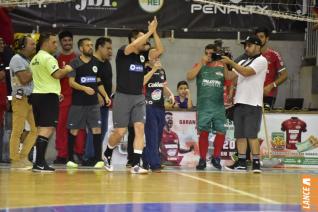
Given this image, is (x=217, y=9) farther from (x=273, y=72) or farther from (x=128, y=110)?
(x=128, y=110)

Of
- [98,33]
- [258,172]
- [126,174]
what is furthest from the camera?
[98,33]

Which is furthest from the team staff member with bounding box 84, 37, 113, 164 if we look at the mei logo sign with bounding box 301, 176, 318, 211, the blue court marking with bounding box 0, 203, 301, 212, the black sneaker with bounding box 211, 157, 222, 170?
the mei logo sign with bounding box 301, 176, 318, 211

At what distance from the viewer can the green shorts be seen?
10.8m

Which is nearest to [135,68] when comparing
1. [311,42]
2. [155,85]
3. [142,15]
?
[155,85]

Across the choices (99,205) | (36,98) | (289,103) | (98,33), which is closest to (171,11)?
(98,33)

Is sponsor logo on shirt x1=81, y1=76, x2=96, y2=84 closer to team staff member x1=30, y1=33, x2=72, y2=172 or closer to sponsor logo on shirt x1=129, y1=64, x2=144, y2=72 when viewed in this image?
team staff member x1=30, y1=33, x2=72, y2=172

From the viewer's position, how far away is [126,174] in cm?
938

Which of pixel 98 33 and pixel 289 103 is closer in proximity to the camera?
pixel 289 103

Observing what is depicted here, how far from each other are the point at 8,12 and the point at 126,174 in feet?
18.1

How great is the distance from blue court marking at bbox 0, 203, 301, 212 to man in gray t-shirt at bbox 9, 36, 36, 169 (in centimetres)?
451

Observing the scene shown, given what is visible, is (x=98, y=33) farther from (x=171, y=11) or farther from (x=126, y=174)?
(x=126, y=174)

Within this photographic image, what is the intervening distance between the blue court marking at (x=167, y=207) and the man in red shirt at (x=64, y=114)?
17.6 feet

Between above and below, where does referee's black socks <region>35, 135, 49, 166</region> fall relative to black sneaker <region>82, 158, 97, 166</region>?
above

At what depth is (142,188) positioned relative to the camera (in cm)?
754
